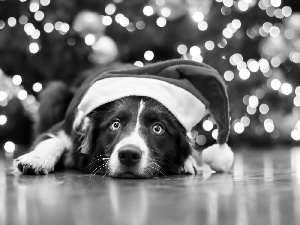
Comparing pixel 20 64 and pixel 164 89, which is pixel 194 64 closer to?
pixel 164 89

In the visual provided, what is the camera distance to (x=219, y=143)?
220 centimetres

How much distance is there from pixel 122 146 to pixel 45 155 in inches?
19.1

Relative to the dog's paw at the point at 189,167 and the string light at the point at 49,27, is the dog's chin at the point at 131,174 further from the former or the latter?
the string light at the point at 49,27

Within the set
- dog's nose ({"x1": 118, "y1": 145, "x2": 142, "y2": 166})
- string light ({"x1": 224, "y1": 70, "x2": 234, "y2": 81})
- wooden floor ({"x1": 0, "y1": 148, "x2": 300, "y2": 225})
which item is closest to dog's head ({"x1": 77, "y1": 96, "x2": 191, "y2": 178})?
dog's nose ({"x1": 118, "y1": 145, "x2": 142, "y2": 166})

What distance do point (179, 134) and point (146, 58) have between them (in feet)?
6.54

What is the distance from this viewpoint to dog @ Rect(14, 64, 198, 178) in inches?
74.0

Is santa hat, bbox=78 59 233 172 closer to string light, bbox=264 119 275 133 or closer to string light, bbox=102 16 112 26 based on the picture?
string light, bbox=102 16 112 26

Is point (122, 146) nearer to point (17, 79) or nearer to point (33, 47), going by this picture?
point (33, 47)

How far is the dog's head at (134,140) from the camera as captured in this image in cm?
186

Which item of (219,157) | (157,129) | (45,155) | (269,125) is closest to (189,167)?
(219,157)

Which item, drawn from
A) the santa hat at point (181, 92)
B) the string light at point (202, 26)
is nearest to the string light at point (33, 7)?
the string light at point (202, 26)

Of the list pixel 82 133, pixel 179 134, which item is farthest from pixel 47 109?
pixel 179 134

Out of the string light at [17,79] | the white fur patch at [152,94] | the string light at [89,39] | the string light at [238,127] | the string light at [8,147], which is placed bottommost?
the string light at [8,147]

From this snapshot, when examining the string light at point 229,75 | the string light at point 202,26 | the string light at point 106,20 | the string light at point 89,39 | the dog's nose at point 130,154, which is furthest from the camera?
the string light at point 229,75
